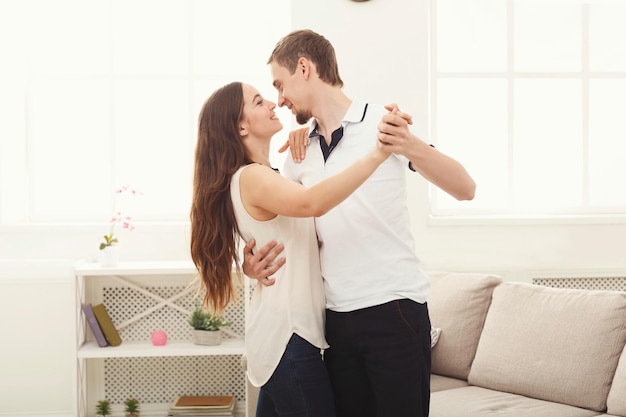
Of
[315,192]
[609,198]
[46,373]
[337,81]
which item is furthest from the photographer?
[609,198]

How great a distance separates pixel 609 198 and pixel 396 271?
2883 mm

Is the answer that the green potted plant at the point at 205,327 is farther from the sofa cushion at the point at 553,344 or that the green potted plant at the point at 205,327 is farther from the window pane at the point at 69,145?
the sofa cushion at the point at 553,344

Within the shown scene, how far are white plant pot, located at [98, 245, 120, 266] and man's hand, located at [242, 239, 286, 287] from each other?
6.56ft

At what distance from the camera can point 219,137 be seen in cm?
209

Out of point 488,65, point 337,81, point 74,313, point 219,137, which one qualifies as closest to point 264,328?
point 219,137

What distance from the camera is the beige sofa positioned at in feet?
9.68

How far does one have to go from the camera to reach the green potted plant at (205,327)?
3.92 metres

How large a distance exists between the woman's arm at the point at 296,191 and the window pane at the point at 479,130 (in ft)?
8.39

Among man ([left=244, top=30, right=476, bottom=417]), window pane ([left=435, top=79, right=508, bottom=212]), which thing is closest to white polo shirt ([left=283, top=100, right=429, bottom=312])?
man ([left=244, top=30, right=476, bottom=417])

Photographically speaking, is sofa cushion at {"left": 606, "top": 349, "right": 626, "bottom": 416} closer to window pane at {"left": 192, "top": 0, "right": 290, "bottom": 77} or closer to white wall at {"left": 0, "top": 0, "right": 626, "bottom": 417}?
white wall at {"left": 0, "top": 0, "right": 626, "bottom": 417}

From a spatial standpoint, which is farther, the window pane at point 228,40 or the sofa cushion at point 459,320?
the window pane at point 228,40

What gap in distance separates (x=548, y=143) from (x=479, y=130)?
1.38 ft

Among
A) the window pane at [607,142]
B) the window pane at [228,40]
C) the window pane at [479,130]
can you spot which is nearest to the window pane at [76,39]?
the window pane at [228,40]

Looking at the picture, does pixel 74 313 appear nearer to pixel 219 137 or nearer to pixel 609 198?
pixel 219 137
